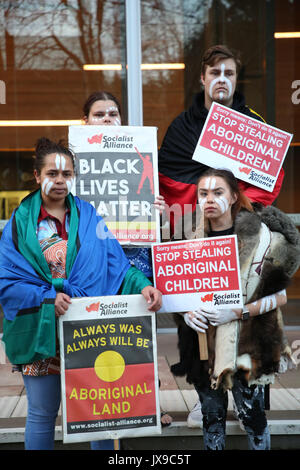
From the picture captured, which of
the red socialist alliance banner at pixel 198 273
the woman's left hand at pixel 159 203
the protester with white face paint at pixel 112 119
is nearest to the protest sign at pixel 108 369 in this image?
the red socialist alliance banner at pixel 198 273

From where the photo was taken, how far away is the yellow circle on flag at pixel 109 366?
280 centimetres

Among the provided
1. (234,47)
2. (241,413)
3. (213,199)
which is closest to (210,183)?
(213,199)

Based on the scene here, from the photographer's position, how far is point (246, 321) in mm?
2910

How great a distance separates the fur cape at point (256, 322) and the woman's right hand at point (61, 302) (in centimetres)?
70

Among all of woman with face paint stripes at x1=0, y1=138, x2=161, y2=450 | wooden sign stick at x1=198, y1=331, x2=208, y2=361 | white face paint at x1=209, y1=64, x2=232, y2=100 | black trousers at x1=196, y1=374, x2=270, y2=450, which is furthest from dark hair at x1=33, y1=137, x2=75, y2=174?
black trousers at x1=196, y1=374, x2=270, y2=450

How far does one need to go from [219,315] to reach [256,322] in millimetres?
223

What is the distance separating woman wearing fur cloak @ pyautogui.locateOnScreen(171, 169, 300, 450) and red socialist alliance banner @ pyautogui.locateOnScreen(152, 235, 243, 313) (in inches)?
2.4

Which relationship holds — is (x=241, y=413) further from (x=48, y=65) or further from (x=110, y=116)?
(x=48, y=65)

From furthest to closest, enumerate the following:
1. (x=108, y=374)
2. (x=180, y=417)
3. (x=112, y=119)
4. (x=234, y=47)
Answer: (x=234, y=47) < (x=180, y=417) < (x=112, y=119) < (x=108, y=374)

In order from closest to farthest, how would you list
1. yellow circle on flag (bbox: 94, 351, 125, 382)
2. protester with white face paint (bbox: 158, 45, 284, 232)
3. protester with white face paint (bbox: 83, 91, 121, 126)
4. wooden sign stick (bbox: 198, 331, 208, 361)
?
1. yellow circle on flag (bbox: 94, 351, 125, 382)
2. wooden sign stick (bbox: 198, 331, 208, 361)
3. protester with white face paint (bbox: 158, 45, 284, 232)
4. protester with white face paint (bbox: 83, 91, 121, 126)

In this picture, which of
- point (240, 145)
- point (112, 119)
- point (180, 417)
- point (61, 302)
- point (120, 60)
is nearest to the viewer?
point (61, 302)

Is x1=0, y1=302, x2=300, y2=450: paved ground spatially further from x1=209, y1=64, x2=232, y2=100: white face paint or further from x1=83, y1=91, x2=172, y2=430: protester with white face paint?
x1=209, y1=64, x2=232, y2=100: white face paint

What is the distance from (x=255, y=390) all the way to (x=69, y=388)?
36.2 inches

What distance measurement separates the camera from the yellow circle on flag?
9.19ft
